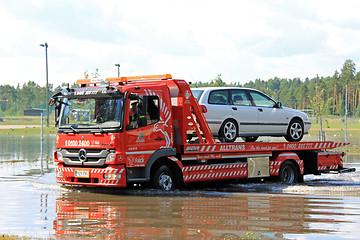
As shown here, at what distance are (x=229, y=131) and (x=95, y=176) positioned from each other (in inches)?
155

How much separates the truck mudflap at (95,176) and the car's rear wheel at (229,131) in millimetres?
3201

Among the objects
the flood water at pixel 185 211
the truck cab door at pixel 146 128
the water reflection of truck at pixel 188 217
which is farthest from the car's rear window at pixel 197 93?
the water reflection of truck at pixel 188 217

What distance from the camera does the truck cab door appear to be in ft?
39.8

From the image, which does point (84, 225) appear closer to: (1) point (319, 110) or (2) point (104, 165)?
(2) point (104, 165)

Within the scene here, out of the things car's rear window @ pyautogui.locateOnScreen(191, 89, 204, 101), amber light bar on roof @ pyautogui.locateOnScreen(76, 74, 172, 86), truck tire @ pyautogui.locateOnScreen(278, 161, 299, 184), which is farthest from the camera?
truck tire @ pyautogui.locateOnScreen(278, 161, 299, 184)

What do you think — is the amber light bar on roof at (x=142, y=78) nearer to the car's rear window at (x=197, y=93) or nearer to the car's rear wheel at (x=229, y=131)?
the car's rear window at (x=197, y=93)

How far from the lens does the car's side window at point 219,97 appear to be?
14.1m

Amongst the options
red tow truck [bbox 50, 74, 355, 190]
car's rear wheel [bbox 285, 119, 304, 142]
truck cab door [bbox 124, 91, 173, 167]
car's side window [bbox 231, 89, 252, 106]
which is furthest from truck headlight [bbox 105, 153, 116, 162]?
car's rear wheel [bbox 285, 119, 304, 142]

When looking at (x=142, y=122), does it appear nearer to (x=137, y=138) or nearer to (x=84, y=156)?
(x=137, y=138)

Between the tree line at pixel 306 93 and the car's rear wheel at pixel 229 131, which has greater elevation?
the tree line at pixel 306 93

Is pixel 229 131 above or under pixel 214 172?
above

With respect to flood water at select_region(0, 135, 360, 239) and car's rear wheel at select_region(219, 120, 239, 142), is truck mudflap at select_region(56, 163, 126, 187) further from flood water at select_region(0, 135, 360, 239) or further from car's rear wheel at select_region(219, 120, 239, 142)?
car's rear wheel at select_region(219, 120, 239, 142)

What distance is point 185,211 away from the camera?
10.5 m

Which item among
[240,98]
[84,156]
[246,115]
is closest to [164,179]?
[84,156]
